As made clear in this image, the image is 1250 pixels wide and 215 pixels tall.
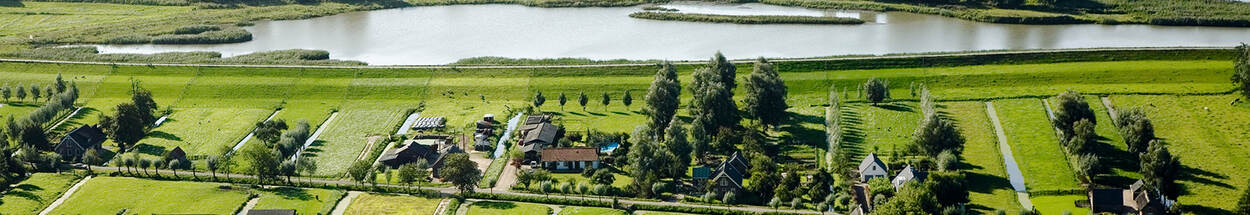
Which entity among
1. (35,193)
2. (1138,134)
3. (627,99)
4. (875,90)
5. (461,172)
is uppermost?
(875,90)

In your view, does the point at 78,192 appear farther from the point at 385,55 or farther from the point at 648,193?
the point at 385,55

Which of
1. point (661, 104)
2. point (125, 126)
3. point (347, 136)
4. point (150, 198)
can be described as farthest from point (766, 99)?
point (125, 126)

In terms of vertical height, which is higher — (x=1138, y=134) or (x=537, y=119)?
(x=1138, y=134)

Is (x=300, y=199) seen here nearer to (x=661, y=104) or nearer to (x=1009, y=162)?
(x=661, y=104)

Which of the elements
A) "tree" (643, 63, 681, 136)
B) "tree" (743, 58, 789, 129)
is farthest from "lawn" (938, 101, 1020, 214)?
"tree" (643, 63, 681, 136)

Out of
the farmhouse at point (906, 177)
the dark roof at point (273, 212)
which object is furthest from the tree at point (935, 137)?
the dark roof at point (273, 212)

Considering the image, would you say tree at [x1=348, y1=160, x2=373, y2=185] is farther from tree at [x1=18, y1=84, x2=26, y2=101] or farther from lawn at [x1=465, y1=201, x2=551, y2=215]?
tree at [x1=18, y1=84, x2=26, y2=101]

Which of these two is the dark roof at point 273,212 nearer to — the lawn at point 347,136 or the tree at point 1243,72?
the lawn at point 347,136
